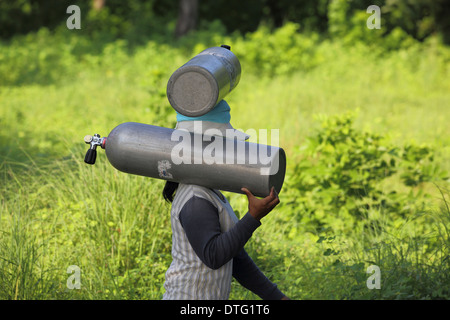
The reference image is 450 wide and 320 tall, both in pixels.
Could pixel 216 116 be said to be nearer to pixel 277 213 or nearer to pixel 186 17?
pixel 277 213

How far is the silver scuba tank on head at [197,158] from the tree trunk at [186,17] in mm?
15474

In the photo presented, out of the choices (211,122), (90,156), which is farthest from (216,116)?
(90,156)

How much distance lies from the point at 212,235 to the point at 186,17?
15773mm

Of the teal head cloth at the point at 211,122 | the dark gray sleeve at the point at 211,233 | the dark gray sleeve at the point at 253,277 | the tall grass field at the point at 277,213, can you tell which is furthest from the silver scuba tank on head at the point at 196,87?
the tall grass field at the point at 277,213

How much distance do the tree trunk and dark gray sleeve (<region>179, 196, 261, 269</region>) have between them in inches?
614

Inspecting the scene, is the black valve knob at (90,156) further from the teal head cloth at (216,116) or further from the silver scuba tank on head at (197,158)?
the teal head cloth at (216,116)

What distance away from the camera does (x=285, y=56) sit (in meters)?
12.1

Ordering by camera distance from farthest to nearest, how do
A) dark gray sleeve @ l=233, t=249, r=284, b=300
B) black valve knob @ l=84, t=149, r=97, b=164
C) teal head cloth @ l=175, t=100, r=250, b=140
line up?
dark gray sleeve @ l=233, t=249, r=284, b=300 < black valve knob @ l=84, t=149, r=97, b=164 < teal head cloth @ l=175, t=100, r=250, b=140

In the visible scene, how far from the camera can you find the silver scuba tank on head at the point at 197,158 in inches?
87.6

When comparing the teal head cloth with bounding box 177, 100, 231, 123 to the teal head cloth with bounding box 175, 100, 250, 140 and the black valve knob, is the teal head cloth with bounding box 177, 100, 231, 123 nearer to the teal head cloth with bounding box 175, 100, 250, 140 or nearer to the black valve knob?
the teal head cloth with bounding box 175, 100, 250, 140

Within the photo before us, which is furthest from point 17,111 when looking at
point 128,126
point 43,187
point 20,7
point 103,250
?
point 20,7

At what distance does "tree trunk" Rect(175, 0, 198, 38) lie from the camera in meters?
17.2

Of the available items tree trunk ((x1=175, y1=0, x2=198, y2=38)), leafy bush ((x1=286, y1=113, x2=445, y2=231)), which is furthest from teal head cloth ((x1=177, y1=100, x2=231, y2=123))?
tree trunk ((x1=175, y1=0, x2=198, y2=38))

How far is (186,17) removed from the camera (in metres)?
17.3
